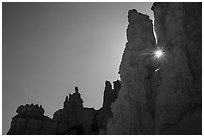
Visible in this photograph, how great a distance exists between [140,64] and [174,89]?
856cm

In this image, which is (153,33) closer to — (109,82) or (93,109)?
(109,82)

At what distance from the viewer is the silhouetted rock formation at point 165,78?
41.6 m

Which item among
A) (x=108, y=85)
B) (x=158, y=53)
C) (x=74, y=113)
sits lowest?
(x=158, y=53)

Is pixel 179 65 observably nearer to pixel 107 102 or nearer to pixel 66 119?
pixel 107 102

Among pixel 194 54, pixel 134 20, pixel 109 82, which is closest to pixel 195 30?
pixel 194 54

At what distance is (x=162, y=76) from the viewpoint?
4528 cm

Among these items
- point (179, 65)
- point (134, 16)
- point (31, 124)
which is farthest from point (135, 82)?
point (31, 124)

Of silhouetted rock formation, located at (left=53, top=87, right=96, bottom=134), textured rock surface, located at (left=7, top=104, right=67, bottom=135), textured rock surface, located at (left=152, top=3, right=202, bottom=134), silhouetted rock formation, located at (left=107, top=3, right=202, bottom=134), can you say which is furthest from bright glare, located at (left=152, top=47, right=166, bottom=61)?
textured rock surface, located at (left=7, top=104, right=67, bottom=135)

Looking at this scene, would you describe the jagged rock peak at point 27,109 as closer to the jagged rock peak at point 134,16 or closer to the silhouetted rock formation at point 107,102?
the silhouetted rock formation at point 107,102

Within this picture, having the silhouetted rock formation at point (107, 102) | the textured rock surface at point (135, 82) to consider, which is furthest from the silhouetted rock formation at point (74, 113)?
the textured rock surface at point (135, 82)

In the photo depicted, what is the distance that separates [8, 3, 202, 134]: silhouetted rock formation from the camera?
41.6 m

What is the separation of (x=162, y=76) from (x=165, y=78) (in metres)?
1.01

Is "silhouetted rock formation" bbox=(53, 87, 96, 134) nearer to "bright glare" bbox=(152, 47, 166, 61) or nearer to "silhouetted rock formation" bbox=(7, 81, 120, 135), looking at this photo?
"silhouetted rock formation" bbox=(7, 81, 120, 135)

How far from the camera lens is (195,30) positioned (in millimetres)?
46000
